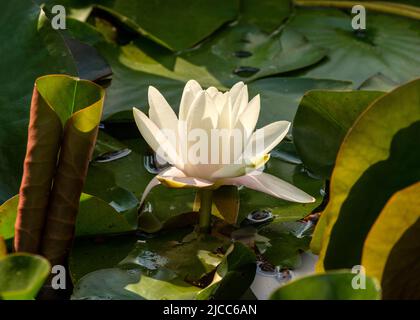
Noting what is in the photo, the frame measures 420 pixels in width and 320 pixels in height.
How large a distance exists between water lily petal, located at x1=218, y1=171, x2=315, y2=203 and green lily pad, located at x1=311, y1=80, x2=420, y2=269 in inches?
6.2

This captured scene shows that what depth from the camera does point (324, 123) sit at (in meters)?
1.23

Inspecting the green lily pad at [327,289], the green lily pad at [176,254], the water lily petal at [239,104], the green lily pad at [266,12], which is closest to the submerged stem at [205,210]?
the green lily pad at [176,254]

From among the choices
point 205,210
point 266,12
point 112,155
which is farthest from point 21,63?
point 266,12

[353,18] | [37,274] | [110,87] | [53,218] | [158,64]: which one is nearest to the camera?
[37,274]

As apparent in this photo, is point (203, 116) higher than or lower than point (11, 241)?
higher

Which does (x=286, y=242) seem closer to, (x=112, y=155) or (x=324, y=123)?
(x=324, y=123)

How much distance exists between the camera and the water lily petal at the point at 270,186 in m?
1.12

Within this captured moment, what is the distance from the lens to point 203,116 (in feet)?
3.57

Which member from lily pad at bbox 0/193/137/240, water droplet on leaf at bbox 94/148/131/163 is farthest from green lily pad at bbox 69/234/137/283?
water droplet on leaf at bbox 94/148/131/163

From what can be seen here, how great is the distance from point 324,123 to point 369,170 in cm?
29

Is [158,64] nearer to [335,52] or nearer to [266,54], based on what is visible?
[266,54]

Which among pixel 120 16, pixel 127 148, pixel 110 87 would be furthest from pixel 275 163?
pixel 120 16

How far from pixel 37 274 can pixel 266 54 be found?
3.36ft

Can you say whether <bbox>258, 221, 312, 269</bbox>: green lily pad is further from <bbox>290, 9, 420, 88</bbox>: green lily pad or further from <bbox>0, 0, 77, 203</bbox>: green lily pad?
<bbox>290, 9, 420, 88</bbox>: green lily pad
